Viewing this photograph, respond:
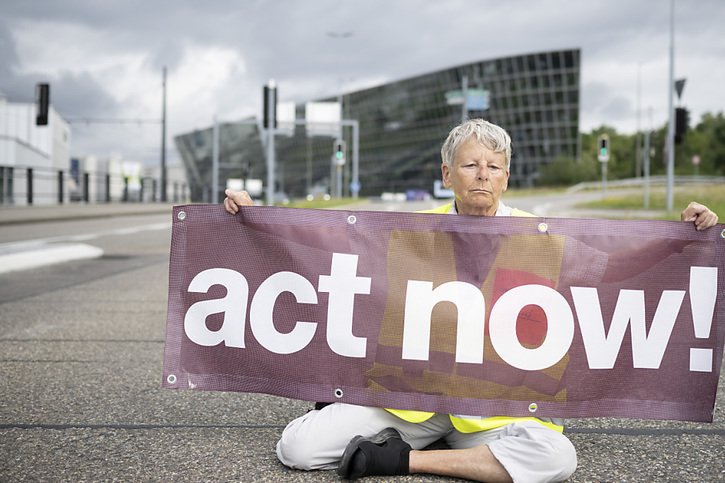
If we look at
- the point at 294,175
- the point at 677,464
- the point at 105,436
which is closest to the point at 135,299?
the point at 105,436

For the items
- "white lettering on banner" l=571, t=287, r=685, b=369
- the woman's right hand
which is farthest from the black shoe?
the woman's right hand

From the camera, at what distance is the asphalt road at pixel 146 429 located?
301cm

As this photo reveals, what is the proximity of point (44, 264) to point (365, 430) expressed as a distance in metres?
9.47

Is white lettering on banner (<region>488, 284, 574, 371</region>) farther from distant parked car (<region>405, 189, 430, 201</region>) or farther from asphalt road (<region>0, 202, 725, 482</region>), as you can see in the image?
distant parked car (<region>405, 189, 430, 201</region>)

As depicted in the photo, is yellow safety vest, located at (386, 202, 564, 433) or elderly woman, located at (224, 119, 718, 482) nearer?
elderly woman, located at (224, 119, 718, 482)

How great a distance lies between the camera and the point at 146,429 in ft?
11.6

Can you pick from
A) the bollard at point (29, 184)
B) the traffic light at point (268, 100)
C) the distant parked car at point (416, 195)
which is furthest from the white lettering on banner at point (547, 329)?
the distant parked car at point (416, 195)

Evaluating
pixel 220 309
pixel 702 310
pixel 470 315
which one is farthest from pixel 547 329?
pixel 220 309

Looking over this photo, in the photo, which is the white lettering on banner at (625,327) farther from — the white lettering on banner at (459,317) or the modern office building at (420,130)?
the modern office building at (420,130)

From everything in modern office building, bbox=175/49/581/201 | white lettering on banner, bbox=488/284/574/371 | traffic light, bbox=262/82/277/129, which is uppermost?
modern office building, bbox=175/49/581/201

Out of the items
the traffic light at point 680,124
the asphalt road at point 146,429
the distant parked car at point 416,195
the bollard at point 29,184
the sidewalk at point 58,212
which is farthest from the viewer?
the distant parked car at point 416,195

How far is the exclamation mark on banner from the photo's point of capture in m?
3.22

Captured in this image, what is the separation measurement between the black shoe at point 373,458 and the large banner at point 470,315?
0.66 ft

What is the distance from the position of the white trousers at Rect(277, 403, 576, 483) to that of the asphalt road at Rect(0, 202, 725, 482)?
0.31ft
